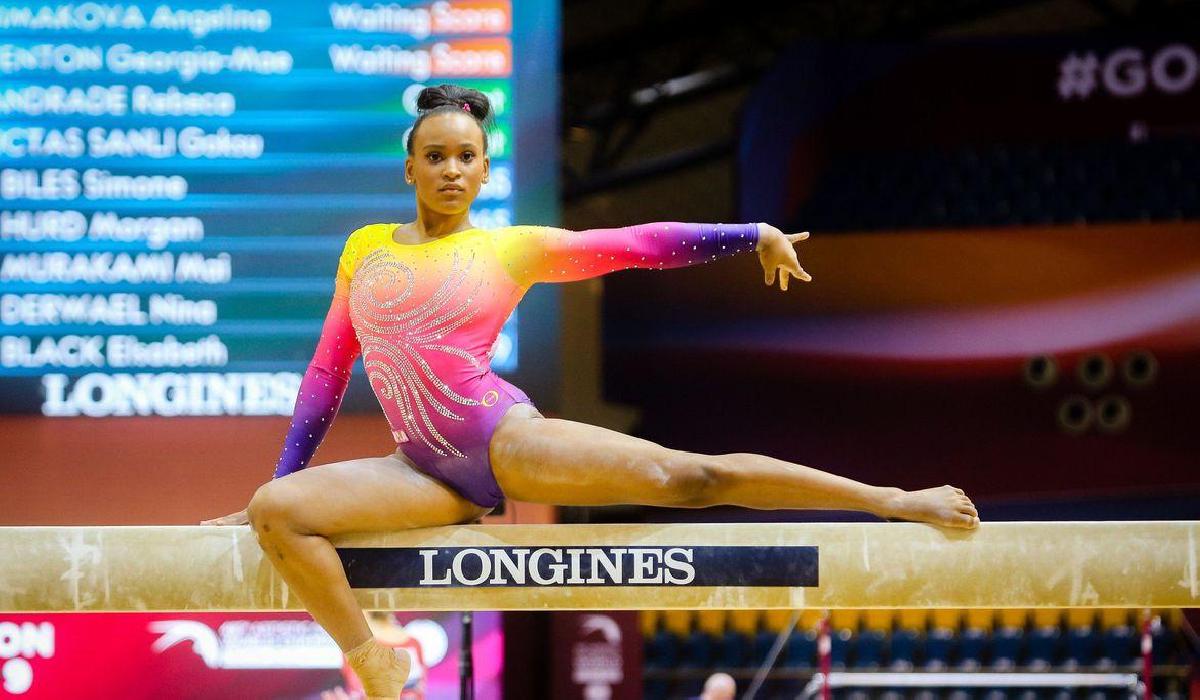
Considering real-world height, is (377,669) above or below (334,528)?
below

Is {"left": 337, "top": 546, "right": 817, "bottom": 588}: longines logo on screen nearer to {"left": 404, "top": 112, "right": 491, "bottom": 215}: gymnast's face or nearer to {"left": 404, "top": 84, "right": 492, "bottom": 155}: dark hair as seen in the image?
{"left": 404, "top": 112, "right": 491, "bottom": 215}: gymnast's face

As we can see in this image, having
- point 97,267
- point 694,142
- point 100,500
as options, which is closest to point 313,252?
point 97,267

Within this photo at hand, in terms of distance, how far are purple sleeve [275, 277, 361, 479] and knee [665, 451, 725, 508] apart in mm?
835

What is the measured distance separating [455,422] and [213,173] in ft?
11.4

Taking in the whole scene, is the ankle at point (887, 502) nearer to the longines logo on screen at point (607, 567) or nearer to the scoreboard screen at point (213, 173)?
the longines logo on screen at point (607, 567)

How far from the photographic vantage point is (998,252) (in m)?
7.92

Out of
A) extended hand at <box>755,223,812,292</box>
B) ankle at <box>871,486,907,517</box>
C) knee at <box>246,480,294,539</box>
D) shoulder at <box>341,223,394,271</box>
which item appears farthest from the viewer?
shoulder at <box>341,223,394,271</box>

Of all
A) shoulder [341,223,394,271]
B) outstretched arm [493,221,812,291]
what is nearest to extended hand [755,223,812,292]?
outstretched arm [493,221,812,291]

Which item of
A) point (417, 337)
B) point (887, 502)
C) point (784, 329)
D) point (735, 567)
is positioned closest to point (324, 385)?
point (417, 337)

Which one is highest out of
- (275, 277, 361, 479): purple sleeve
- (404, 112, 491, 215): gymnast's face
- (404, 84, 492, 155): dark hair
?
(404, 84, 492, 155): dark hair

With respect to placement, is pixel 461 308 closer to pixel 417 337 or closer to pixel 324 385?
pixel 417 337

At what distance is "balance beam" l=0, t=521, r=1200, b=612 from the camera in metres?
2.97

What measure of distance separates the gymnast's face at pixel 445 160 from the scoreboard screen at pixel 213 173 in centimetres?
285

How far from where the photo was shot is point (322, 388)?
3.10 meters
